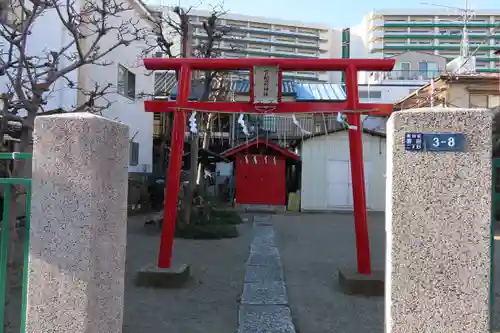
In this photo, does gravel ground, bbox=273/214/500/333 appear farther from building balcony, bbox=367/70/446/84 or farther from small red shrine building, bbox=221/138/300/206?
building balcony, bbox=367/70/446/84

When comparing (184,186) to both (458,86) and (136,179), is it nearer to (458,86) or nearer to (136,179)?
(136,179)

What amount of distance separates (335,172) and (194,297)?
1499cm

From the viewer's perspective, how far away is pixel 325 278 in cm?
831

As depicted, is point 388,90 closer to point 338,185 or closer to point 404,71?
point 404,71

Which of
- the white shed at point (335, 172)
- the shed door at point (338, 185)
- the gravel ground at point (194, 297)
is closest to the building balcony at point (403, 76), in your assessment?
the white shed at point (335, 172)

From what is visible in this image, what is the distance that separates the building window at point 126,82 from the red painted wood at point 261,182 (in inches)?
217

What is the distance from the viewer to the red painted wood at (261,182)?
72.0 feet

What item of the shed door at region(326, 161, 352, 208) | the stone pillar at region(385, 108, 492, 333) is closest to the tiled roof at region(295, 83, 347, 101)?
the shed door at region(326, 161, 352, 208)

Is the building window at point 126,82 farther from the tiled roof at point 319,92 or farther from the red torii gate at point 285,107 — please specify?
the red torii gate at point 285,107

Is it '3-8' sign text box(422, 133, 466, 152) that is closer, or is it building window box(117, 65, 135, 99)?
'3-8' sign text box(422, 133, 466, 152)

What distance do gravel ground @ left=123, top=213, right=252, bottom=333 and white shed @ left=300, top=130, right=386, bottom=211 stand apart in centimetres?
1042

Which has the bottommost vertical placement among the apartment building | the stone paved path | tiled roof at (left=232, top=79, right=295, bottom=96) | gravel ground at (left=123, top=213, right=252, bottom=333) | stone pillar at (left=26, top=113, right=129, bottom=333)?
gravel ground at (left=123, top=213, right=252, bottom=333)

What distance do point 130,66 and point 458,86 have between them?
1296cm

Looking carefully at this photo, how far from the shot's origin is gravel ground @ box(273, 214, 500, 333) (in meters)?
5.95
